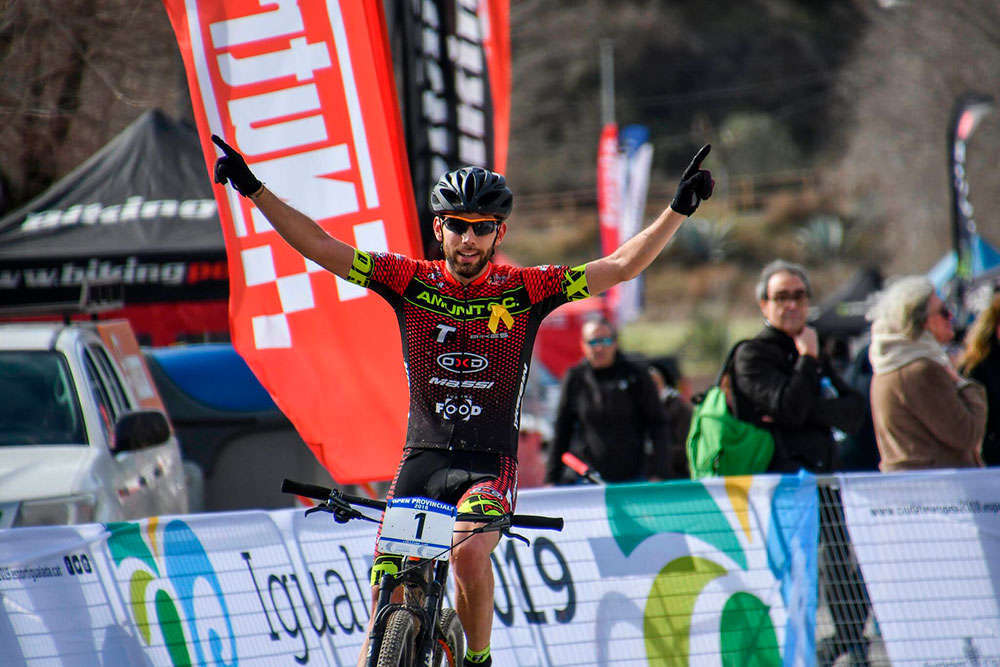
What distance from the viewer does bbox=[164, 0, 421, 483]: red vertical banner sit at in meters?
5.71

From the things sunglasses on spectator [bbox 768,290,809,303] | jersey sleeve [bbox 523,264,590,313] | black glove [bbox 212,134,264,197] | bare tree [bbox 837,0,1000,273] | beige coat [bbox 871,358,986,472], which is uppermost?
bare tree [bbox 837,0,1000,273]

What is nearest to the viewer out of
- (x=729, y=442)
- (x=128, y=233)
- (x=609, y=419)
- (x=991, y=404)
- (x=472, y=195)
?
(x=472, y=195)

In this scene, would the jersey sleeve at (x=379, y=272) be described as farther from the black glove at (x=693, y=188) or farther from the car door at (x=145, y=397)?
the car door at (x=145, y=397)

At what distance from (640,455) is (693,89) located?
62109mm

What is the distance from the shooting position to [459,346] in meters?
4.25

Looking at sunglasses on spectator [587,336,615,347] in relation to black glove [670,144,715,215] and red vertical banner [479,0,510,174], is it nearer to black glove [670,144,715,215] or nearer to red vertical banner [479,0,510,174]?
red vertical banner [479,0,510,174]

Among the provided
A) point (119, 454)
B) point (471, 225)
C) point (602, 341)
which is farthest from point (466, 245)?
point (602, 341)

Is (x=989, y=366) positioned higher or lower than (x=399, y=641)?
higher

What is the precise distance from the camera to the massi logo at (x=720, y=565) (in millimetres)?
5414

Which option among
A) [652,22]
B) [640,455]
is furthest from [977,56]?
[652,22]

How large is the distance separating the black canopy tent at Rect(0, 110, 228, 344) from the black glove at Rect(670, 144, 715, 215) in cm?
542

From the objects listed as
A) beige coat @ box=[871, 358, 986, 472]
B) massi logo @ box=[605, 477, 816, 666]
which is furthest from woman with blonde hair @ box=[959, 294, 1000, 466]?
massi logo @ box=[605, 477, 816, 666]

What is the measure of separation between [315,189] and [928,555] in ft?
11.3

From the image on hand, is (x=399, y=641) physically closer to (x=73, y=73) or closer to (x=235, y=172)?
(x=235, y=172)
